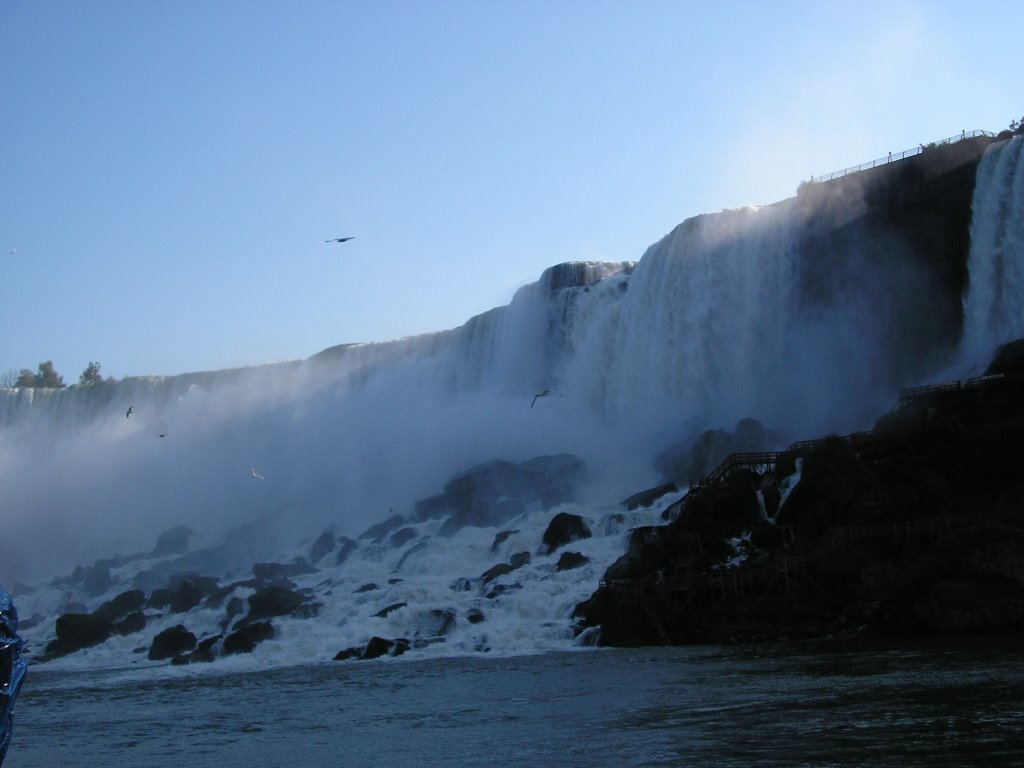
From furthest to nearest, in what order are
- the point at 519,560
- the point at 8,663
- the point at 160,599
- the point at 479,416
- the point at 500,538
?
the point at 479,416 → the point at 160,599 → the point at 500,538 → the point at 519,560 → the point at 8,663

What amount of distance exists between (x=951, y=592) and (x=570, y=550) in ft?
40.1

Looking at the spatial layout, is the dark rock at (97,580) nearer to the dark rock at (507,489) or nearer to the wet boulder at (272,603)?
the dark rock at (507,489)

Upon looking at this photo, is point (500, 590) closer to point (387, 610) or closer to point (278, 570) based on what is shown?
point (387, 610)

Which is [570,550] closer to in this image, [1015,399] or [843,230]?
[1015,399]

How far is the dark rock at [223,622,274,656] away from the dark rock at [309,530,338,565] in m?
13.1

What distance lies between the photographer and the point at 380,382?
6000 cm

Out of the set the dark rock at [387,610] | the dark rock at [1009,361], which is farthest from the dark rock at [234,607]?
the dark rock at [1009,361]

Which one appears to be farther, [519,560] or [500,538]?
[500,538]

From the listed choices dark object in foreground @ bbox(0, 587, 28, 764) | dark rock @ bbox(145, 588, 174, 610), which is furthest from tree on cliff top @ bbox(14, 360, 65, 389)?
dark object in foreground @ bbox(0, 587, 28, 764)

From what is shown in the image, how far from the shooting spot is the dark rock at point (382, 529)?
→ 150 ft

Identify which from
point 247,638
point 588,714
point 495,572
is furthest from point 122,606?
point 588,714

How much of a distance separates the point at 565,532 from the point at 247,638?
910 cm


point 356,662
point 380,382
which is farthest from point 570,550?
point 380,382

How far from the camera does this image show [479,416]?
172 ft
